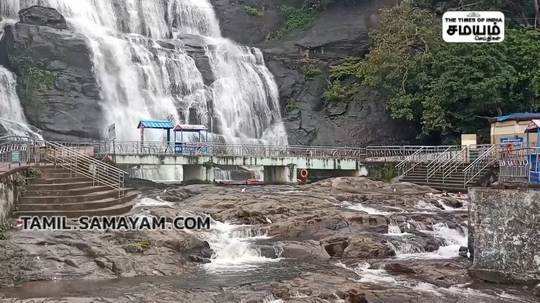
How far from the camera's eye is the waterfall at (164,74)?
37406 mm

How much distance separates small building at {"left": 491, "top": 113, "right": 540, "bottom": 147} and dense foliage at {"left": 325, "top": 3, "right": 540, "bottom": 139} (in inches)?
150

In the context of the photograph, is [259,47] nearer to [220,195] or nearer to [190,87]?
[190,87]

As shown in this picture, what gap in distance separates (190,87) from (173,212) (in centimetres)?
2401

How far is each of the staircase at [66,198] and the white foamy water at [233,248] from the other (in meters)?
3.05

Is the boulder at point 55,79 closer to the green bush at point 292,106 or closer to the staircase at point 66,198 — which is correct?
the green bush at point 292,106

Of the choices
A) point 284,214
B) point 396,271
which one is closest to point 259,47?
point 284,214

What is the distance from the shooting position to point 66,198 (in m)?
15.6

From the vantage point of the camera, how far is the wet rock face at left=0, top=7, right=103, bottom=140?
3394 cm

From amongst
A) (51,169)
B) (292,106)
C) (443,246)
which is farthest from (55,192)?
(292,106)

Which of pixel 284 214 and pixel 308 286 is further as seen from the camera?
pixel 284 214

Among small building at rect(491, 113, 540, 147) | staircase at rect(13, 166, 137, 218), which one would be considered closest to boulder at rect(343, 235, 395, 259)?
staircase at rect(13, 166, 137, 218)

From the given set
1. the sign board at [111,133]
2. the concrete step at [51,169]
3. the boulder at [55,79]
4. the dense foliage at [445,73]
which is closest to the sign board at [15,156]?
the concrete step at [51,169]

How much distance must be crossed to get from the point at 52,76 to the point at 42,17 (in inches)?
201

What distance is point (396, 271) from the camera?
1321cm
